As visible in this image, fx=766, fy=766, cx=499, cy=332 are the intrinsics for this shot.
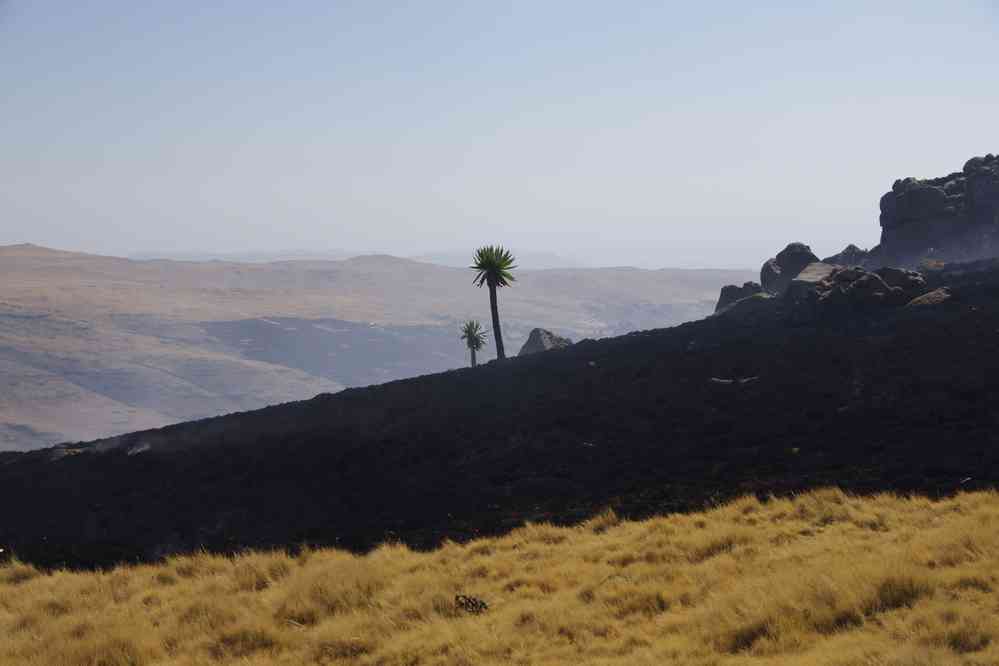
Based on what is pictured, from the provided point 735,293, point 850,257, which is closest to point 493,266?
point 735,293

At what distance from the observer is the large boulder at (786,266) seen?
59688mm

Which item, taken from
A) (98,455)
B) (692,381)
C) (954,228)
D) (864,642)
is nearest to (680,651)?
(864,642)

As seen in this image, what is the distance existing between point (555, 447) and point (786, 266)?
134 feet

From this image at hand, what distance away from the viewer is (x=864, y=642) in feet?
29.6

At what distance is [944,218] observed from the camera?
65250 mm

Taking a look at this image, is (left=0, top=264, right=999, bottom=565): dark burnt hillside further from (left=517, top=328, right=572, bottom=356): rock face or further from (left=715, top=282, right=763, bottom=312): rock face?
(left=517, top=328, right=572, bottom=356): rock face

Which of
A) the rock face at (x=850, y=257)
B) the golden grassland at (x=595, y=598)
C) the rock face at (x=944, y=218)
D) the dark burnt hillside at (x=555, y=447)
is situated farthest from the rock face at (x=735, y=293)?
the golden grassland at (x=595, y=598)

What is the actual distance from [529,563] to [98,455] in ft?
88.4

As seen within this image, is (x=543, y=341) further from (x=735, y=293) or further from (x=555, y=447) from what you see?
(x=555, y=447)

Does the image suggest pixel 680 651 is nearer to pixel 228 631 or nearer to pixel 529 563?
pixel 529 563

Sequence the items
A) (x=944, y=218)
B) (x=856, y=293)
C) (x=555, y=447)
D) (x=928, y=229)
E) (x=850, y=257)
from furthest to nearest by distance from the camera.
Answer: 1. (x=850, y=257)
2. (x=928, y=229)
3. (x=944, y=218)
4. (x=856, y=293)
5. (x=555, y=447)

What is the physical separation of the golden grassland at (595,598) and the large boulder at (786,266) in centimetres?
4539

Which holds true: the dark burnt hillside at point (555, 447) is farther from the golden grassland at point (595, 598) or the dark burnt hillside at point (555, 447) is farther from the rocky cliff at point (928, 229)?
the rocky cliff at point (928, 229)

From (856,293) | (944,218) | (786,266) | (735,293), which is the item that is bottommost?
(856,293)
